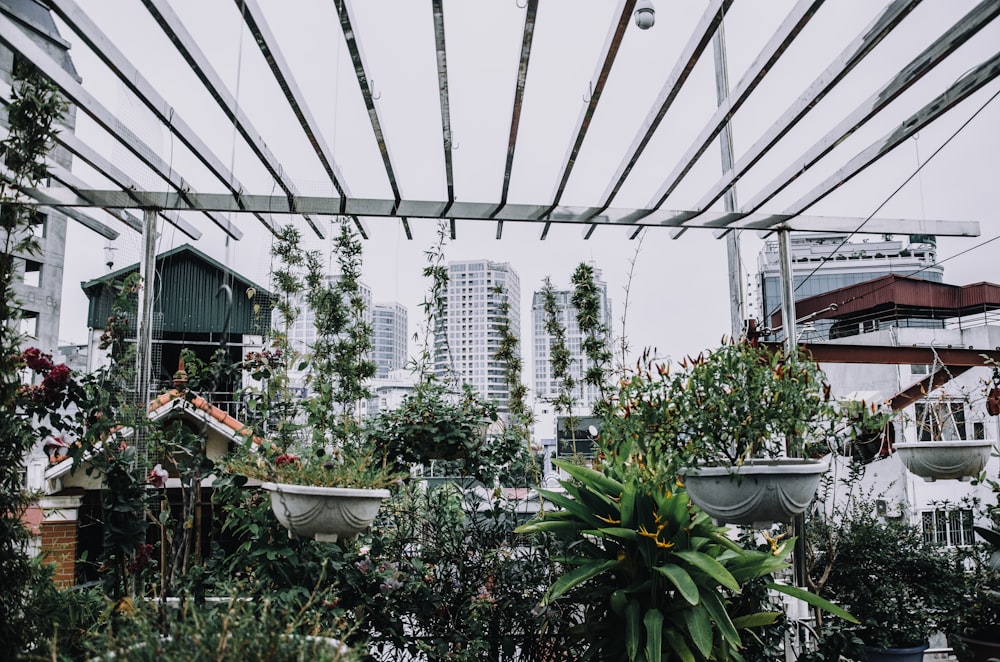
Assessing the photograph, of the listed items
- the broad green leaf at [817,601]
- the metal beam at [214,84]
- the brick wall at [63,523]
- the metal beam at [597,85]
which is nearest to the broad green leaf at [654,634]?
the broad green leaf at [817,601]

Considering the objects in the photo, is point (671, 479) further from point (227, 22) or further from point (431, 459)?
point (227, 22)

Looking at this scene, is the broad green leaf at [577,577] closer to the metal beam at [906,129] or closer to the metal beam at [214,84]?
the metal beam at [906,129]

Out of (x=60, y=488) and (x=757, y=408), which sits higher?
(x=757, y=408)

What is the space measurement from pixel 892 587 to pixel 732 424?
2065mm

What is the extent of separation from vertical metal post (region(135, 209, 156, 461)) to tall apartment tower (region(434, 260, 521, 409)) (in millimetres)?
1597

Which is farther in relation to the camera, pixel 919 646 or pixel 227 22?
pixel 919 646

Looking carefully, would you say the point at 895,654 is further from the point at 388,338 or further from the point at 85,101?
the point at 85,101

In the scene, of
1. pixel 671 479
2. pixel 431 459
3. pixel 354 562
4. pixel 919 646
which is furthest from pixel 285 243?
pixel 919 646

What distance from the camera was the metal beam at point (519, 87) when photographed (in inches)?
91.6

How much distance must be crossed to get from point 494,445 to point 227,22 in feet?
7.43

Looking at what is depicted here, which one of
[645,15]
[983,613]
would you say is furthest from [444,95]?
[983,613]

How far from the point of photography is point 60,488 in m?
5.21

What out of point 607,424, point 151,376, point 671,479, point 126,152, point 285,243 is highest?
point 126,152

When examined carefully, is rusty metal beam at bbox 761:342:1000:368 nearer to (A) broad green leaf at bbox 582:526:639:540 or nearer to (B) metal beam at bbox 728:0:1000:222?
(B) metal beam at bbox 728:0:1000:222
